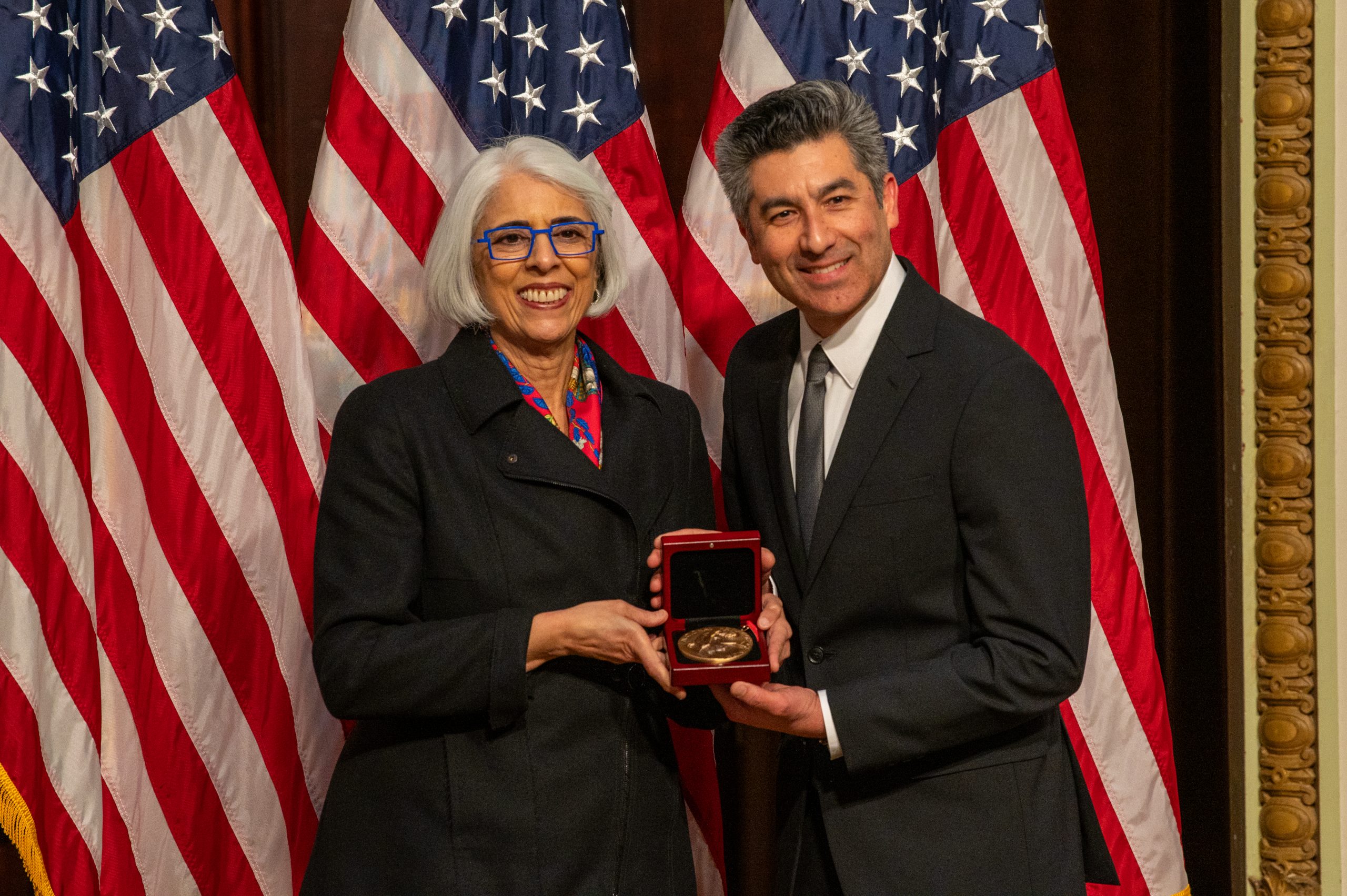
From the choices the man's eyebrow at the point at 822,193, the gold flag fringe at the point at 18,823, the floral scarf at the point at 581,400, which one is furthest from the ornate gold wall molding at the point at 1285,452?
the gold flag fringe at the point at 18,823

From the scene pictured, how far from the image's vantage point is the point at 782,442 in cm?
185

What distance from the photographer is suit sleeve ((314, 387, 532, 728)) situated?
1729mm

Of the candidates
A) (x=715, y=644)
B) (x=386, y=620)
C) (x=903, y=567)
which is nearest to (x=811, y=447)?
(x=903, y=567)

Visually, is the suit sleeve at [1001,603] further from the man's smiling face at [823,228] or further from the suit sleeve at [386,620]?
the suit sleeve at [386,620]

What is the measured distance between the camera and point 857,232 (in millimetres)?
→ 1780

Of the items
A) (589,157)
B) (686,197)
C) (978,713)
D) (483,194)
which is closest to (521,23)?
(589,157)

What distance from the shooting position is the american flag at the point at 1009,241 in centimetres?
252

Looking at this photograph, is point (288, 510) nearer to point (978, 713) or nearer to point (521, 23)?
point (521, 23)

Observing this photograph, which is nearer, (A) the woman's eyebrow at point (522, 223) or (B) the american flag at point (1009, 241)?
(A) the woman's eyebrow at point (522, 223)

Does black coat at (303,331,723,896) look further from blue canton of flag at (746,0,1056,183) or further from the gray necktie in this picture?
A: blue canton of flag at (746,0,1056,183)

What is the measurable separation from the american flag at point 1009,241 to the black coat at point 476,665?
75 centimetres

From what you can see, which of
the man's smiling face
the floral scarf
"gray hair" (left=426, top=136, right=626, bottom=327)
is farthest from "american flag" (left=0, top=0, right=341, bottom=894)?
the man's smiling face

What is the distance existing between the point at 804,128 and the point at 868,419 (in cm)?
44

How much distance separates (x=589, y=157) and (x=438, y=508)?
1.00 meters
